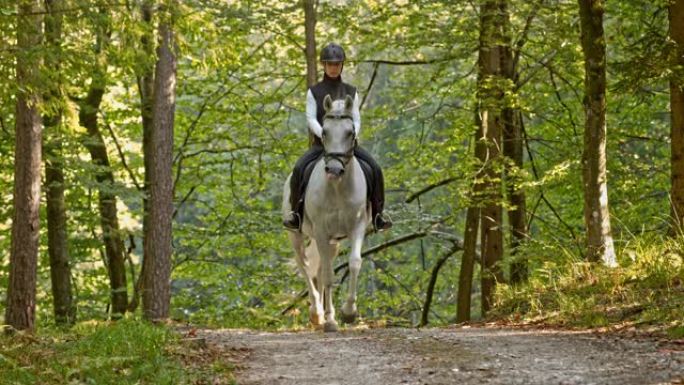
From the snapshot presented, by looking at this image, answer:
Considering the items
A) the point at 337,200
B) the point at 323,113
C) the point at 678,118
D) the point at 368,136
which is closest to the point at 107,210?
the point at 368,136

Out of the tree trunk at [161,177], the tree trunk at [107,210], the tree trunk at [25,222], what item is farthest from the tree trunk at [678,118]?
the tree trunk at [107,210]

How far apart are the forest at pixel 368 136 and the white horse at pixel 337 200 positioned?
265cm

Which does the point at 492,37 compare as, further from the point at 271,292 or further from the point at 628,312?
the point at 271,292

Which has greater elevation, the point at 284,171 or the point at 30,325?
the point at 284,171

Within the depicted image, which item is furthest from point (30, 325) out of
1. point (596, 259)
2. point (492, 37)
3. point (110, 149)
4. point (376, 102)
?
point (376, 102)

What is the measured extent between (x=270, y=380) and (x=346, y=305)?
436cm

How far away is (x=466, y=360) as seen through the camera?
8.52 metres

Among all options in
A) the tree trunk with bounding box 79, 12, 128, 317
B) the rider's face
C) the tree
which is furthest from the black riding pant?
the tree trunk with bounding box 79, 12, 128, 317

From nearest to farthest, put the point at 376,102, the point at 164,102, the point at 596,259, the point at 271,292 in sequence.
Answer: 1. the point at 596,259
2. the point at 164,102
3. the point at 271,292
4. the point at 376,102

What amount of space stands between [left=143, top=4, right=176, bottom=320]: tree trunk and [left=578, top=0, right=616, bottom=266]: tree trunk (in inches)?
300

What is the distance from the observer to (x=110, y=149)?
28.4 meters

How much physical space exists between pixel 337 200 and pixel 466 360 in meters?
4.24

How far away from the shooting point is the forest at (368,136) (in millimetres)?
12773

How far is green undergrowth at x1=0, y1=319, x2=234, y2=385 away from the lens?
26.1ft
